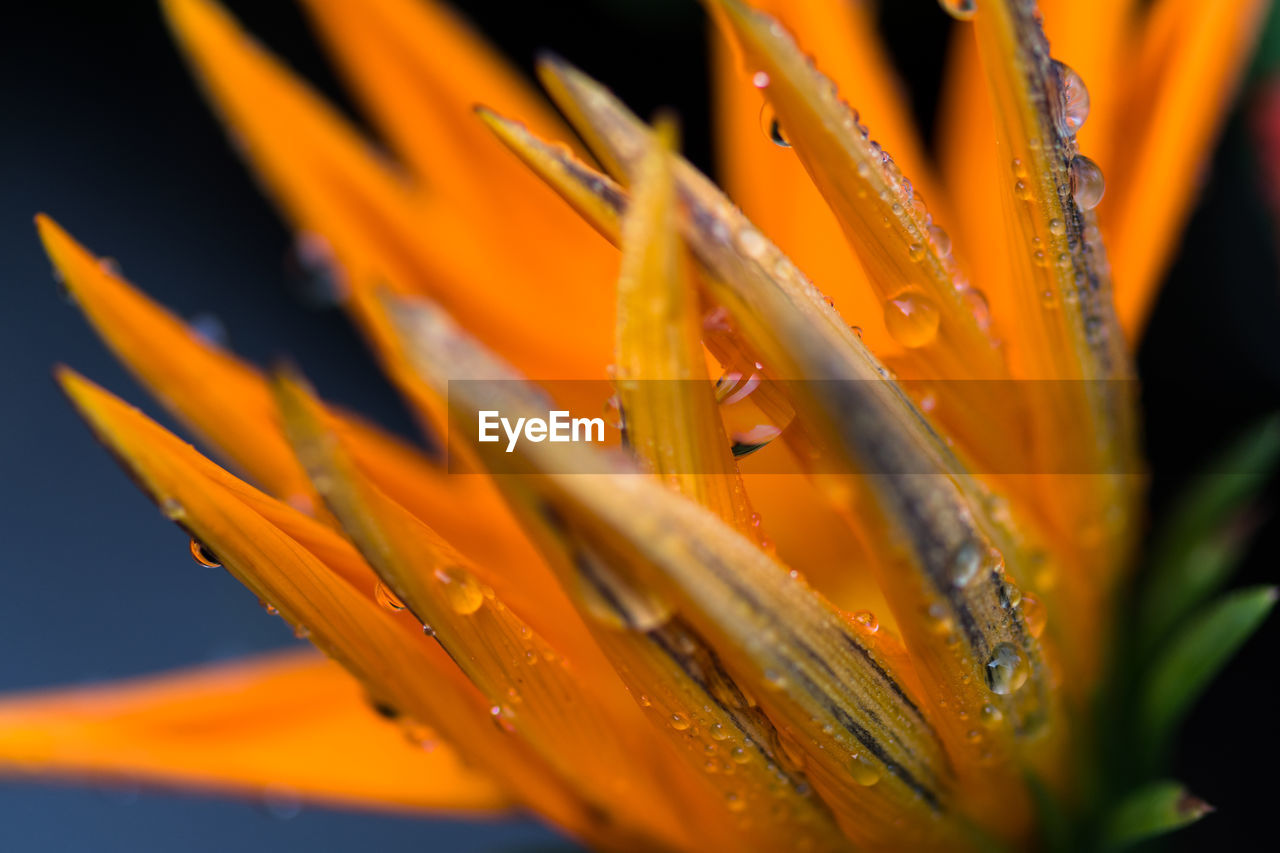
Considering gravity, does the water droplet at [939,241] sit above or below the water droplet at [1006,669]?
above

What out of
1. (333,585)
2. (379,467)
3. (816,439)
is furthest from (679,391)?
(379,467)

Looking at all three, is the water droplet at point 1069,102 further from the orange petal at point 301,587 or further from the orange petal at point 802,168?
the orange petal at point 301,587

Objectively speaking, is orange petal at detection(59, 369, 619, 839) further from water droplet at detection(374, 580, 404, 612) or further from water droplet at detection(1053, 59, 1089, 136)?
water droplet at detection(1053, 59, 1089, 136)

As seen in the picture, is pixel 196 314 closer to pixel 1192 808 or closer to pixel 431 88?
pixel 431 88

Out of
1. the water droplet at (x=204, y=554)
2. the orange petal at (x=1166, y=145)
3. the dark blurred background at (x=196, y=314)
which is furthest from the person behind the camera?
the dark blurred background at (x=196, y=314)

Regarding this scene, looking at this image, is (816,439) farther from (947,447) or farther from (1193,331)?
(1193,331)
